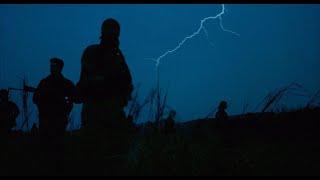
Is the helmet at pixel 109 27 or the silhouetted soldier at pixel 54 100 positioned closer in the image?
the helmet at pixel 109 27

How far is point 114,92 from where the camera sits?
4.61m

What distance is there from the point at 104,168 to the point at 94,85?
58.6 inches

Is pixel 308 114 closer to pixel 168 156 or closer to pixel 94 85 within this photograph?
pixel 94 85

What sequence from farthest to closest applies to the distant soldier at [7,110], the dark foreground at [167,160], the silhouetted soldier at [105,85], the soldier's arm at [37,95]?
the distant soldier at [7,110] → the soldier's arm at [37,95] → the silhouetted soldier at [105,85] → the dark foreground at [167,160]

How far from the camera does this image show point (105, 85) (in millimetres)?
4570

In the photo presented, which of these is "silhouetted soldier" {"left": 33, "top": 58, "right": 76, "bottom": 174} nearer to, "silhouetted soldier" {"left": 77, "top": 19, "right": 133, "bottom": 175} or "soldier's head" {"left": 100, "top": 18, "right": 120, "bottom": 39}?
"silhouetted soldier" {"left": 77, "top": 19, "right": 133, "bottom": 175}

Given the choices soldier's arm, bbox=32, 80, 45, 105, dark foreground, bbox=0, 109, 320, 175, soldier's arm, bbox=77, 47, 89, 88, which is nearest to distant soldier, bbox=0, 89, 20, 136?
soldier's arm, bbox=32, 80, 45, 105

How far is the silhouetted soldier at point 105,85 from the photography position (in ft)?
14.9

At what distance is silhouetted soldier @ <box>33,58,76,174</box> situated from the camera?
211 inches

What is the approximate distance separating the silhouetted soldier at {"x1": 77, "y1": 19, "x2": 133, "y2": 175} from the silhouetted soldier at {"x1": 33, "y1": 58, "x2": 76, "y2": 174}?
696 mm

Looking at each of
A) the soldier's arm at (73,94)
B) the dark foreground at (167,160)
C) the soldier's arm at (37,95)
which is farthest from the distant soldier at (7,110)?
the dark foreground at (167,160)

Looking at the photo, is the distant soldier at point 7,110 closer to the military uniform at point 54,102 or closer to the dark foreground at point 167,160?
the military uniform at point 54,102

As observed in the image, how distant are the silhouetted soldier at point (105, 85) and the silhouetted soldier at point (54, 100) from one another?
696 millimetres
